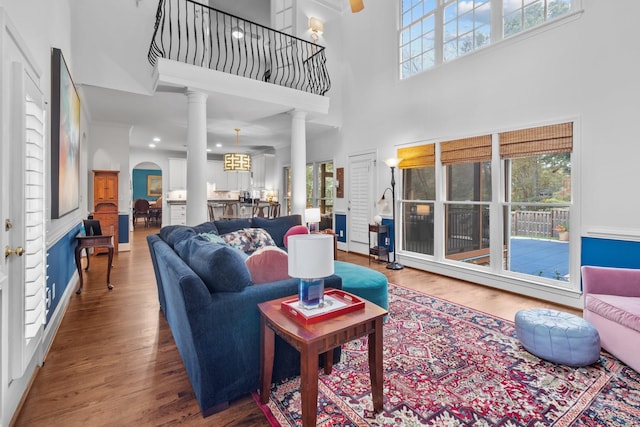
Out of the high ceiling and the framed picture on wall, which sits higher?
the high ceiling

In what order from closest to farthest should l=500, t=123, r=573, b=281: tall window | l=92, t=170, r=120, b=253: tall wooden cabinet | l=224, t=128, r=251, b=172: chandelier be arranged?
1. l=500, t=123, r=573, b=281: tall window
2. l=92, t=170, r=120, b=253: tall wooden cabinet
3. l=224, t=128, r=251, b=172: chandelier

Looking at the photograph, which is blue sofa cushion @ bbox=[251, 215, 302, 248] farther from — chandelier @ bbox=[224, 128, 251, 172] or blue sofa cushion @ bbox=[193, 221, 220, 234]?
chandelier @ bbox=[224, 128, 251, 172]

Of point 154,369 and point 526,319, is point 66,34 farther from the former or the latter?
point 526,319

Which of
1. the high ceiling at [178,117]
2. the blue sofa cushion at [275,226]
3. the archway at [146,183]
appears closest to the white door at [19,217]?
the blue sofa cushion at [275,226]

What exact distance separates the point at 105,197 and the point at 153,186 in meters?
7.11

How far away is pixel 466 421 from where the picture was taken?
5.59ft

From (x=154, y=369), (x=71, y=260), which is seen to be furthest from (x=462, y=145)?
(x=71, y=260)

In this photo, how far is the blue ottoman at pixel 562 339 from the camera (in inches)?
86.5

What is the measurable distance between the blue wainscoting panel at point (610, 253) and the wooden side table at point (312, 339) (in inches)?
116

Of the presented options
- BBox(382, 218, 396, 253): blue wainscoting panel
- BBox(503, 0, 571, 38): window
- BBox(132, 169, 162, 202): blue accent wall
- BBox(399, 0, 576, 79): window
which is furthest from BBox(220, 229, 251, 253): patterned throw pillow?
BBox(132, 169, 162, 202): blue accent wall

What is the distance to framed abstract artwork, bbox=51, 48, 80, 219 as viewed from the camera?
8.87ft

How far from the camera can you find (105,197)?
6.05m

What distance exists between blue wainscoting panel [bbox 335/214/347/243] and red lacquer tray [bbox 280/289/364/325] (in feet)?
16.3

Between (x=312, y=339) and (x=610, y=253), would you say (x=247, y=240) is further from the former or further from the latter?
(x=610, y=253)
